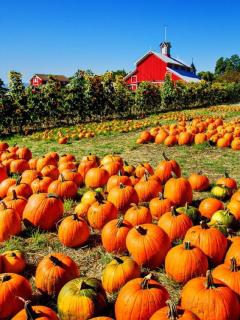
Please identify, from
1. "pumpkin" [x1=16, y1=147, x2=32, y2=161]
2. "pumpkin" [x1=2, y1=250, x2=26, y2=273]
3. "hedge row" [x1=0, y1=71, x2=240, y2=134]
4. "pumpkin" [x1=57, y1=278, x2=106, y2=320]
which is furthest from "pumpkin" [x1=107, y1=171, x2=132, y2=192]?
"hedge row" [x1=0, y1=71, x2=240, y2=134]

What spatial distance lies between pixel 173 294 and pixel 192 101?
40.1 metres

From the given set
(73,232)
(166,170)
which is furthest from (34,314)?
(166,170)

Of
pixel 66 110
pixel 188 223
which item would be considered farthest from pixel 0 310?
pixel 66 110

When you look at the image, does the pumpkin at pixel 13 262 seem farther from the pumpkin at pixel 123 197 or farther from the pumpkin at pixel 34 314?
the pumpkin at pixel 123 197

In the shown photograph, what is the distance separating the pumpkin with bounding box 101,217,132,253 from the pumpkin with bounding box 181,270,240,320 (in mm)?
1605

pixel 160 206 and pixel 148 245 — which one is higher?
pixel 160 206

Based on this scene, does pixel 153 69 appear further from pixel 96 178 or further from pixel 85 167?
pixel 96 178

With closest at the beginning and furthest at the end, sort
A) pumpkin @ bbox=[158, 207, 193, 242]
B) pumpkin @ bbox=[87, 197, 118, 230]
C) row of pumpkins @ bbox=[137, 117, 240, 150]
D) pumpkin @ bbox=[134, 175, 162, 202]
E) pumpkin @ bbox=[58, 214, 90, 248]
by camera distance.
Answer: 1. pumpkin @ bbox=[158, 207, 193, 242]
2. pumpkin @ bbox=[58, 214, 90, 248]
3. pumpkin @ bbox=[87, 197, 118, 230]
4. pumpkin @ bbox=[134, 175, 162, 202]
5. row of pumpkins @ bbox=[137, 117, 240, 150]

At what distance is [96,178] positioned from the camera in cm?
773

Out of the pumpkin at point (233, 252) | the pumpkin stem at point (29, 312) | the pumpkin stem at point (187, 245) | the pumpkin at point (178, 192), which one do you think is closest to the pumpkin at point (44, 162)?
the pumpkin at point (178, 192)

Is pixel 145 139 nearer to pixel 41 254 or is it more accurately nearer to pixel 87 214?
pixel 87 214

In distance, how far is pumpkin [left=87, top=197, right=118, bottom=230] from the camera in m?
5.59

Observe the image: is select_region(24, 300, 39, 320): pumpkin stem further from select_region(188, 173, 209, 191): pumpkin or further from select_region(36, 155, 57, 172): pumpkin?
select_region(36, 155, 57, 172): pumpkin

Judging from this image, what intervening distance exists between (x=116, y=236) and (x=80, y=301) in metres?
1.55
